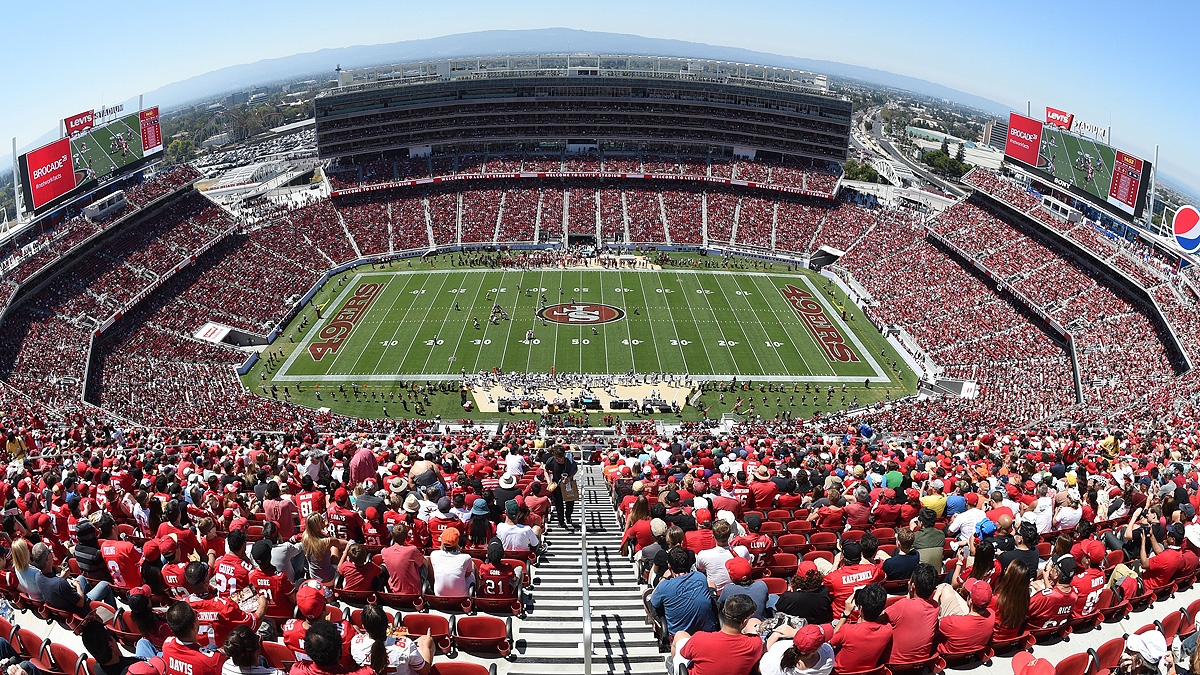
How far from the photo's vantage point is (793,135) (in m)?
75.1

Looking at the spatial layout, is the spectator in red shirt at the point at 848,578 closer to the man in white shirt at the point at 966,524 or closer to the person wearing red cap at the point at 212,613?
the man in white shirt at the point at 966,524

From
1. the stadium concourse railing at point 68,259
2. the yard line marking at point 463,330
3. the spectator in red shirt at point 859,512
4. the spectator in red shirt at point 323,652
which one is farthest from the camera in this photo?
the yard line marking at point 463,330

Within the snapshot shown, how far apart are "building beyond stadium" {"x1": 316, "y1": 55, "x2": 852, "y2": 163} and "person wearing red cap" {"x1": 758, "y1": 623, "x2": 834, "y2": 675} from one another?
2893 inches

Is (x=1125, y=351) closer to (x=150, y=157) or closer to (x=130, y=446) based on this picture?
(x=130, y=446)

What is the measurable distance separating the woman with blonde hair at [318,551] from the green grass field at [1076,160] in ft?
178

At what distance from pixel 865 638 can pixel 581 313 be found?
145 feet

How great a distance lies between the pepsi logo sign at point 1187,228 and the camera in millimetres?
40812

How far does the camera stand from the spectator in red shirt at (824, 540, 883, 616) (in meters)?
8.41

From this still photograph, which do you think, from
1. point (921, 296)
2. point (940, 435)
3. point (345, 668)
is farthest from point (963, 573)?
point (921, 296)

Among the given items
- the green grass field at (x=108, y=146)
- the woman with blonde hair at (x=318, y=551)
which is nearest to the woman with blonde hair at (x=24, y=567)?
the woman with blonde hair at (x=318, y=551)

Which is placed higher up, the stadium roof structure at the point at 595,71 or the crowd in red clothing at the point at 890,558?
the stadium roof structure at the point at 595,71

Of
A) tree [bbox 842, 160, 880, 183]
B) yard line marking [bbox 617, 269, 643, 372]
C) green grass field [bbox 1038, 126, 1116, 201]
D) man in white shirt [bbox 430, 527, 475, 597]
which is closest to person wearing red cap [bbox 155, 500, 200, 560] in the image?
man in white shirt [bbox 430, 527, 475, 597]

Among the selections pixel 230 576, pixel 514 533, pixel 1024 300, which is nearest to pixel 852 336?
pixel 1024 300

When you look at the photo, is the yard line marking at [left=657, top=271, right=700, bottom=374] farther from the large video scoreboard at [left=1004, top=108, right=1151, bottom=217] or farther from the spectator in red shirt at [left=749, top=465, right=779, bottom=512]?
the spectator in red shirt at [left=749, top=465, right=779, bottom=512]
